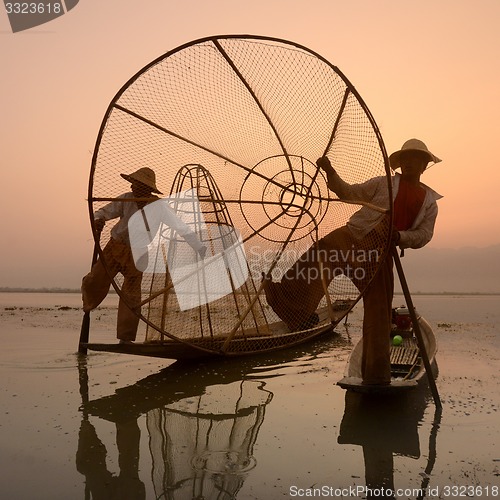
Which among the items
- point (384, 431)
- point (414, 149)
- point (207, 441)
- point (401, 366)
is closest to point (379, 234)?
point (414, 149)

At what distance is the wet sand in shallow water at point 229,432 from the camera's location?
259 cm

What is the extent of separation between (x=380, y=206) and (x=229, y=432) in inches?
90.7

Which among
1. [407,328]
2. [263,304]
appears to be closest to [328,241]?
[263,304]

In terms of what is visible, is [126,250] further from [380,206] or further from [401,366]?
[401,366]

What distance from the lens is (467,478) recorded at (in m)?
2.72

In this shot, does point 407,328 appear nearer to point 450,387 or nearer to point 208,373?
point 450,387

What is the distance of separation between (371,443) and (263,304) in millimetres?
3374

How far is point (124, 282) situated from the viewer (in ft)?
18.0

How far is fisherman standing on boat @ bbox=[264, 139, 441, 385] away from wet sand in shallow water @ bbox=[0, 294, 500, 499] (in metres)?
0.52

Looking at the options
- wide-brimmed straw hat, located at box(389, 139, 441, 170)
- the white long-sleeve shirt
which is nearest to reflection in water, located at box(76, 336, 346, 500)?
the white long-sleeve shirt

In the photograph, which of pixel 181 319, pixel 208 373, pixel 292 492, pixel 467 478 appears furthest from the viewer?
pixel 181 319

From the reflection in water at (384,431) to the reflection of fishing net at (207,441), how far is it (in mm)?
670

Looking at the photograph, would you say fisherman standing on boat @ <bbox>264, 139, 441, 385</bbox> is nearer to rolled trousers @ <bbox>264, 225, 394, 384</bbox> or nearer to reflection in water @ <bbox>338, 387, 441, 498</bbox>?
rolled trousers @ <bbox>264, 225, 394, 384</bbox>

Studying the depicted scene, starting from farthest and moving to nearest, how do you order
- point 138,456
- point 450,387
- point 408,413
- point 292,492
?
point 450,387 → point 408,413 → point 138,456 → point 292,492
